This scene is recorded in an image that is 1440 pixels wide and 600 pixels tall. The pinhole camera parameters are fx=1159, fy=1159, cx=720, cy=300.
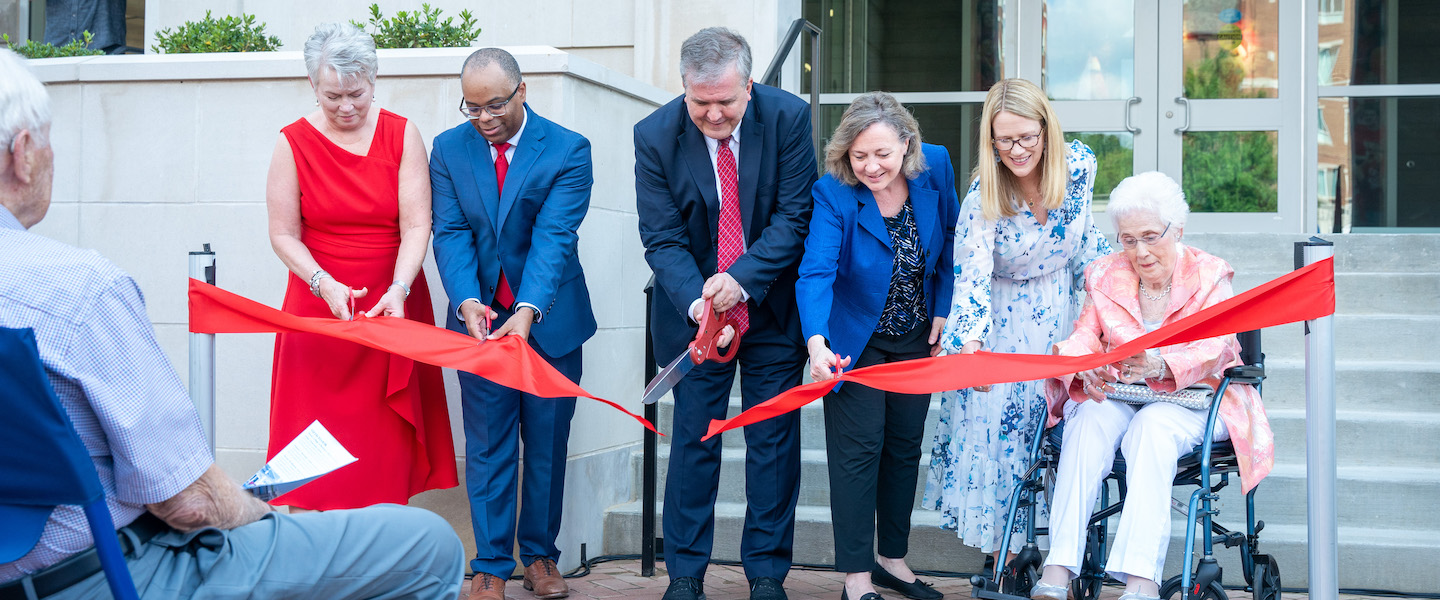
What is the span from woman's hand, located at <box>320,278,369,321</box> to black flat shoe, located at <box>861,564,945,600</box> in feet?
6.35

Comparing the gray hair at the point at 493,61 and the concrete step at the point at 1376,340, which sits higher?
the gray hair at the point at 493,61

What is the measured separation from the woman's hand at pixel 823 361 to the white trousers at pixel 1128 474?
0.71 metres

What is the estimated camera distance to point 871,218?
3.69m

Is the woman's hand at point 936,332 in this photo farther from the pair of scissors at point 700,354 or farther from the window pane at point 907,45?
the window pane at point 907,45

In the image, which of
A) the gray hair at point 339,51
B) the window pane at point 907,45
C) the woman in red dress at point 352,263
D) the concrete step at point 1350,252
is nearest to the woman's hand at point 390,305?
the woman in red dress at point 352,263

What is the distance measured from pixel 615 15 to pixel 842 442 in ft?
13.9

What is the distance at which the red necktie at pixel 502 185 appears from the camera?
392 centimetres

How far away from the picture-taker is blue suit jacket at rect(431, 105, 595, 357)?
12.7 ft

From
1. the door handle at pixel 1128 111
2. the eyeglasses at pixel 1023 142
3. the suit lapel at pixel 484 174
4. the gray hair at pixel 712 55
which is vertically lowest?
the suit lapel at pixel 484 174

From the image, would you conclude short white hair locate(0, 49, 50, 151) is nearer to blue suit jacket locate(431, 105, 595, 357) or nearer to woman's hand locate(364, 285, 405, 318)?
woman's hand locate(364, 285, 405, 318)

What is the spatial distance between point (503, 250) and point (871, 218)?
123cm

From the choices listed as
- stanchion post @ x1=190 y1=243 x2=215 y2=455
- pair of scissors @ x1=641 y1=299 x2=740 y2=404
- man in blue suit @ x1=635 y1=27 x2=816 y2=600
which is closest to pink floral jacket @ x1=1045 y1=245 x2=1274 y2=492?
man in blue suit @ x1=635 y1=27 x2=816 y2=600

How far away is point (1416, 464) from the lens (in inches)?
180

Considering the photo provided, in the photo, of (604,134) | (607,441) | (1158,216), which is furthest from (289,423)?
(1158,216)
